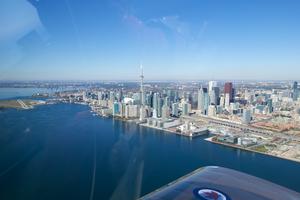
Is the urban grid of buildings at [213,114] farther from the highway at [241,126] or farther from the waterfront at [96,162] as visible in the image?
the waterfront at [96,162]

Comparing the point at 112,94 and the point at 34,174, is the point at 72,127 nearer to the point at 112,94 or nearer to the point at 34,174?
the point at 34,174

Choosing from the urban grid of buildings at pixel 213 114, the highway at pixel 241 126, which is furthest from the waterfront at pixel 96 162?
the highway at pixel 241 126

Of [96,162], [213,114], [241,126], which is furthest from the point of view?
[213,114]

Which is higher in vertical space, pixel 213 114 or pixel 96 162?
pixel 96 162

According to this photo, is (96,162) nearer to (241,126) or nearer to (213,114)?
(241,126)

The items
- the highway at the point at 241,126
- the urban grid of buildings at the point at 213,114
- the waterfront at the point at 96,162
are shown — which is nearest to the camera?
the waterfront at the point at 96,162

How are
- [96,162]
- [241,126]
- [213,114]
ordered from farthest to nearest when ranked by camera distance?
[213,114], [241,126], [96,162]

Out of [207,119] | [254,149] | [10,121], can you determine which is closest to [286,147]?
[254,149]

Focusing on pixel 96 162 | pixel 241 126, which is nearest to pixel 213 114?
pixel 241 126

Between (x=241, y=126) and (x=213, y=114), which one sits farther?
(x=213, y=114)
